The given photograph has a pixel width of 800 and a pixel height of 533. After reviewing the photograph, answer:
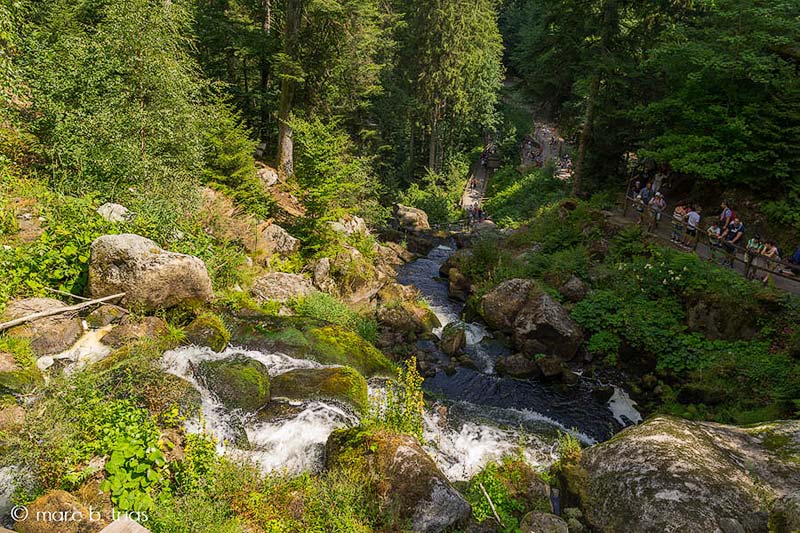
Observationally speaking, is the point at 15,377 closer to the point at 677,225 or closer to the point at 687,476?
the point at 687,476

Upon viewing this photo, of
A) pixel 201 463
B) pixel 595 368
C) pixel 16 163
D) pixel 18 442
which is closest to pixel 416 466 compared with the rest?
pixel 201 463

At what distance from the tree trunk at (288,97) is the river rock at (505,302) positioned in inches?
455

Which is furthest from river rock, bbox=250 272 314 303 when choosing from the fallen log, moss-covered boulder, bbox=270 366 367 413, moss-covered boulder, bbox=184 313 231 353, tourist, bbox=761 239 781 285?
tourist, bbox=761 239 781 285

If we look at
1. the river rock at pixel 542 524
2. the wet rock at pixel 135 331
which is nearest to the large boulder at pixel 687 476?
the river rock at pixel 542 524

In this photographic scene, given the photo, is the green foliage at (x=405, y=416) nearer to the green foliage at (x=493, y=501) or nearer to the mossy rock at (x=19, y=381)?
the green foliage at (x=493, y=501)

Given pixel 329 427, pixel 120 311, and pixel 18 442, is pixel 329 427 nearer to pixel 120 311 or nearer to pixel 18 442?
pixel 18 442

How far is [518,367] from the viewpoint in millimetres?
13266

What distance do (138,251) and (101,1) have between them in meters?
9.94

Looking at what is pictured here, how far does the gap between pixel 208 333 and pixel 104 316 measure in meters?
2.02

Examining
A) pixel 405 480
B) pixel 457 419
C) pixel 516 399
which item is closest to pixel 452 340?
pixel 516 399

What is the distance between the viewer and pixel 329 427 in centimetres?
811

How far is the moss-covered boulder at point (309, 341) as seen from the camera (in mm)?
10148

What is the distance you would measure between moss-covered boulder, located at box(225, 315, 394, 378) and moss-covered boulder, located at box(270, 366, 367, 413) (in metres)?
0.88

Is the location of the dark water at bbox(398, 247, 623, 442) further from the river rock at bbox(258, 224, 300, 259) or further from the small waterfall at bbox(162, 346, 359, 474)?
the river rock at bbox(258, 224, 300, 259)
